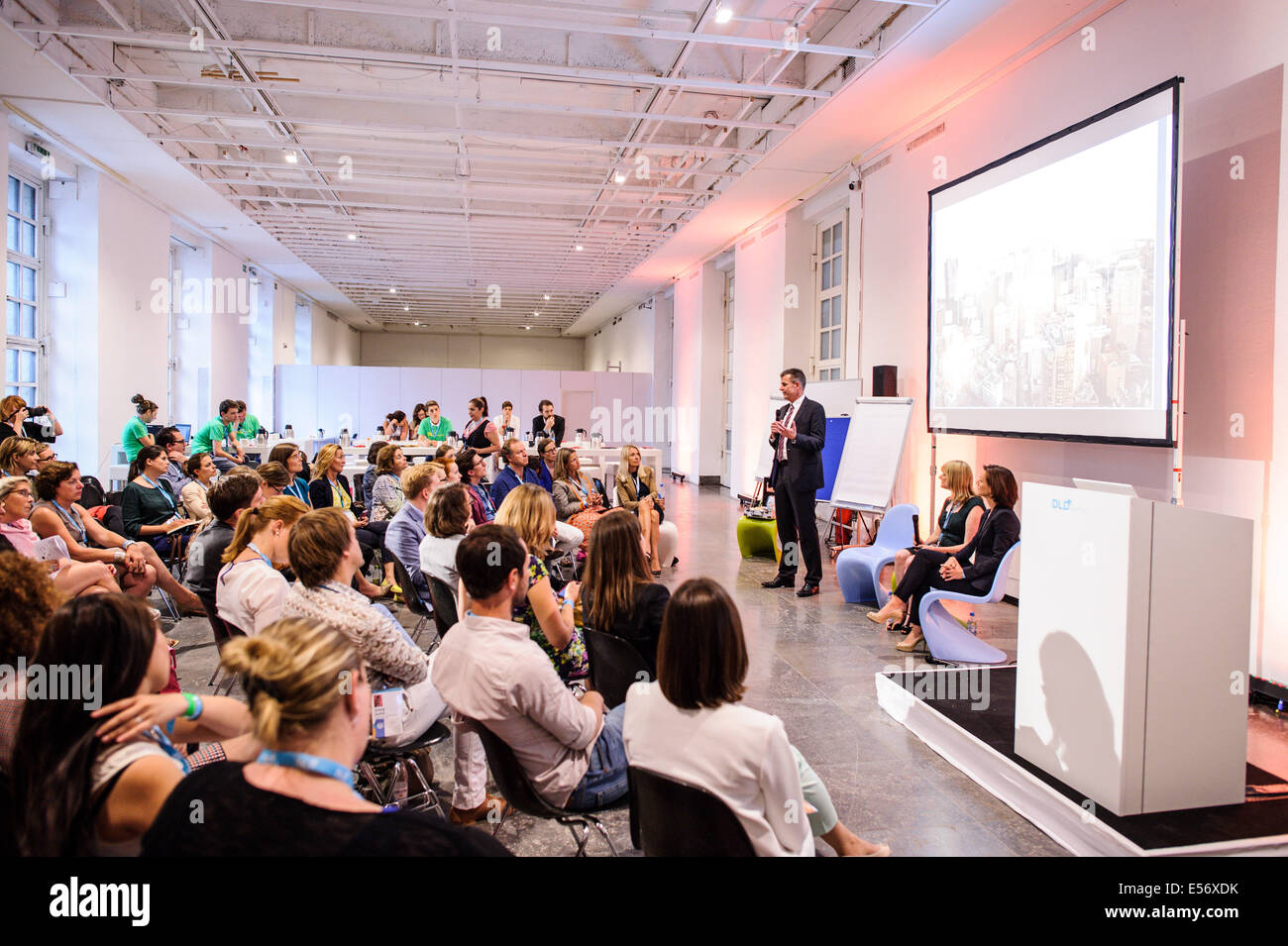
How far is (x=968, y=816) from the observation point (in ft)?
9.50

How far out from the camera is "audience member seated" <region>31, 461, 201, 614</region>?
434 centimetres

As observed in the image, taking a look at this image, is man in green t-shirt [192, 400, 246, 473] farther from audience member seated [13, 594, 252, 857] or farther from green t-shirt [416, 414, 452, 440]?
audience member seated [13, 594, 252, 857]

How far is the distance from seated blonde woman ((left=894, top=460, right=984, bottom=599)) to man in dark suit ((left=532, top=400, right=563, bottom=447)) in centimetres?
590

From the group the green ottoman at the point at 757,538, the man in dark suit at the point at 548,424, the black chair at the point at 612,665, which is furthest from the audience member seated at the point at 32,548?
the man in dark suit at the point at 548,424

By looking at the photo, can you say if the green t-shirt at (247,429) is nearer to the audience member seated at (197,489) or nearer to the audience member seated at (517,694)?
the audience member seated at (197,489)

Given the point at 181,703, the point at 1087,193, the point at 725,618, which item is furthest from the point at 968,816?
the point at 1087,193

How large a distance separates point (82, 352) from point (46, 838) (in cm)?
988

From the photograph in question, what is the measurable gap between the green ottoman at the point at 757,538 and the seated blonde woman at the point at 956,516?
2.55 meters

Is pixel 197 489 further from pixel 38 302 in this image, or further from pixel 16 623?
pixel 38 302

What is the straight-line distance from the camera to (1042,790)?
111 inches

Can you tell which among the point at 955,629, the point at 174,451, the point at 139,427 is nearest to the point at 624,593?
the point at 955,629

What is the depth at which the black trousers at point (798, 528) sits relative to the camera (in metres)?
6.46

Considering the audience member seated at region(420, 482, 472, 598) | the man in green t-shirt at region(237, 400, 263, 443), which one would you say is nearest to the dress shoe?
the audience member seated at region(420, 482, 472, 598)
